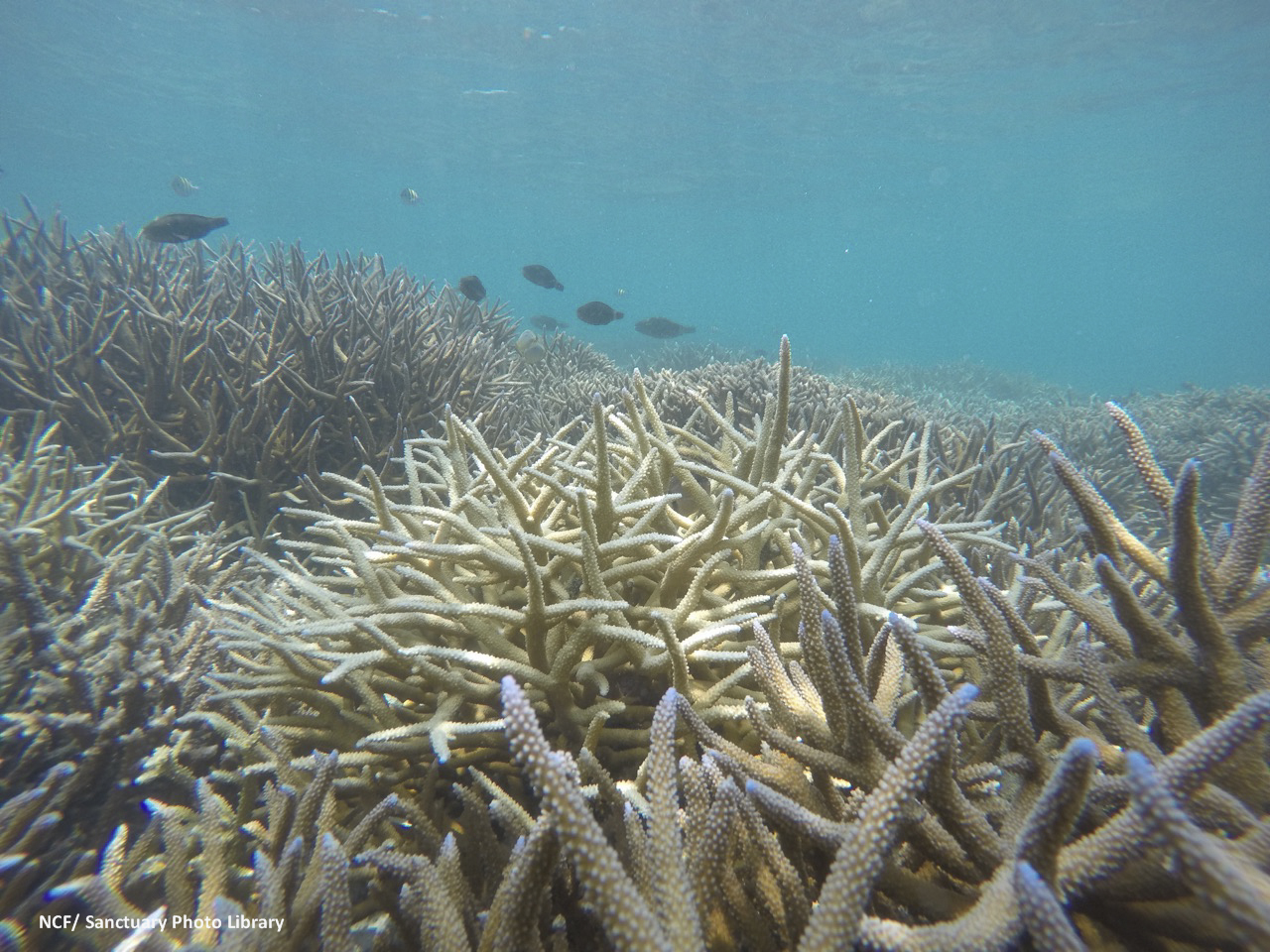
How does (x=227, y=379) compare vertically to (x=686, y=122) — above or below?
below

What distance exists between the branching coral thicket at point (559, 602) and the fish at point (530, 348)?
22.0 feet

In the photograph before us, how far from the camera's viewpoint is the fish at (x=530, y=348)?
8.87m

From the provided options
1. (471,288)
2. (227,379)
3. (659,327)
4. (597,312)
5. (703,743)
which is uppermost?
(659,327)

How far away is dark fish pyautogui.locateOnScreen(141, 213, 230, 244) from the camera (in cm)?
677

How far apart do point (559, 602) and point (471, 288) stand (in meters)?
8.14

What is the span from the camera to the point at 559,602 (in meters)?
1.81

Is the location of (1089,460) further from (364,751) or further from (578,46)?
(578,46)

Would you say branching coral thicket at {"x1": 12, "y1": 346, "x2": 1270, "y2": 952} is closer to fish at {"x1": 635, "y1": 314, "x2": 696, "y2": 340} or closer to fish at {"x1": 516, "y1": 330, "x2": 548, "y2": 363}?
fish at {"x1": 516, "y1": 330, "x2": 548, "y2": 363}

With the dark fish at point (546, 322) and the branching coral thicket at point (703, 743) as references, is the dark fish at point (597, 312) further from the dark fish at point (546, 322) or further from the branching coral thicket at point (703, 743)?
the branching coral thicket at point (703, 743)

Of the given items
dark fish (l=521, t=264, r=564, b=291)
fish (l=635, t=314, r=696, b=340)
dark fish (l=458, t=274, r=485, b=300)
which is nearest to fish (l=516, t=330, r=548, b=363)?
dark fish (l=458, t=274, r=485, b=300)

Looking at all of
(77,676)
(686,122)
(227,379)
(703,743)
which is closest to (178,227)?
(227,379)

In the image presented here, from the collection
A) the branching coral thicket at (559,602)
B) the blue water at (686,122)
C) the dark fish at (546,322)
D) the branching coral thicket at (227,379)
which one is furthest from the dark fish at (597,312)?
the branching coral thicket at (559,602)

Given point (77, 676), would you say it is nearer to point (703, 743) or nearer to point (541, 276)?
point (703, 743)

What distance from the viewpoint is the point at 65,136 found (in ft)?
152
